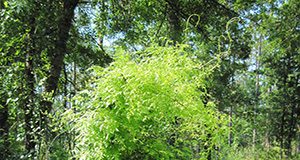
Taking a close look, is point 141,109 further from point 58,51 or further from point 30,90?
point 58,51

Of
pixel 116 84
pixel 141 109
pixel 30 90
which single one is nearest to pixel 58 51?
pixel 30 90

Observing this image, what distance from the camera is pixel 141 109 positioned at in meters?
1.74

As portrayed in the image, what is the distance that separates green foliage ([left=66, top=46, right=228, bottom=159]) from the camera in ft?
5.79

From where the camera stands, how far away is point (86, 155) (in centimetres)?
183

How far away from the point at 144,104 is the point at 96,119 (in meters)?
0.26

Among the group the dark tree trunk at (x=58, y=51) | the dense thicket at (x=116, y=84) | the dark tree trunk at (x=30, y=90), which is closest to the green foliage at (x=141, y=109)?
the dense thicket at (x=116, y=84)

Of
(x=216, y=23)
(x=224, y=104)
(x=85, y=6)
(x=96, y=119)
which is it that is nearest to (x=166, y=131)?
(x=96, y=119)

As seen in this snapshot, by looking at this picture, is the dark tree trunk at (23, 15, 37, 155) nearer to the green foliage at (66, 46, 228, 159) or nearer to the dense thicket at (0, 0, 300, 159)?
the dense thicket at (0, 0, 300, 159)

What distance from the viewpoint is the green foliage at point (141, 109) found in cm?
176

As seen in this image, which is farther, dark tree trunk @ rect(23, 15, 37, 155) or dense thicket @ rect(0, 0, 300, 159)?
dark tree trunk @ rect(23, 15, 37, 155)

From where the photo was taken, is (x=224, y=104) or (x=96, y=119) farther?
(x=224, y=104)

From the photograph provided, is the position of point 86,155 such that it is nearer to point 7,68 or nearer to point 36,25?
point 7,68

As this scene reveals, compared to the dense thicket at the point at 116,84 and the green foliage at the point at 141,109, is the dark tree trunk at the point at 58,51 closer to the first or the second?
the dense thicket at the point at 116,84


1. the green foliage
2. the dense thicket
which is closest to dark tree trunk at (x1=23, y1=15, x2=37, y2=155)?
the dense thicket
